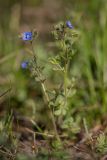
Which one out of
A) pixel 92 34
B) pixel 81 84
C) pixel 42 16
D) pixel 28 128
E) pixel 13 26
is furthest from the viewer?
pixel 42 16

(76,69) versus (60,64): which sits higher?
(60,64)

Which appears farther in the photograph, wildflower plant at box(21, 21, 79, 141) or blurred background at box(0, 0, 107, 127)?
blurred background at box(0, 0, 107, 127)

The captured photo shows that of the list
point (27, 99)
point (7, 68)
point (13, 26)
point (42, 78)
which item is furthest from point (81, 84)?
point (13, 26)

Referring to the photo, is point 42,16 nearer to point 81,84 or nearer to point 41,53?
point 41,53

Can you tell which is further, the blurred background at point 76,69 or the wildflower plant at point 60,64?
the blurred background at point 76,69

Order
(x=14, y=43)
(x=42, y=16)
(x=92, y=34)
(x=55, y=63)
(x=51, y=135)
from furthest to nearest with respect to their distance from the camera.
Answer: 1. (x=42, y=16)
2. (x=14, y=43)
3. (x=92, y=34)
4. (x=51, y=135)
5. (x=55, y=63)

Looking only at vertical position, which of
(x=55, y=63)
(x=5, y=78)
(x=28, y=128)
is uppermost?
(x=55, y=63)

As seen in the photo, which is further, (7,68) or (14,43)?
(14,43)

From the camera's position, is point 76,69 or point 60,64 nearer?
point 60,64
